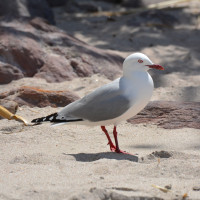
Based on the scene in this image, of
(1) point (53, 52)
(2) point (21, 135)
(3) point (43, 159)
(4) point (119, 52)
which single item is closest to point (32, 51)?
(1) point (53, 52)

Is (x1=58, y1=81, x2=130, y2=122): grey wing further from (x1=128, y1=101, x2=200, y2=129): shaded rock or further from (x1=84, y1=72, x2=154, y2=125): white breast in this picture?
(x1=128, y1=101, x2=200, y2=129): shaded rock

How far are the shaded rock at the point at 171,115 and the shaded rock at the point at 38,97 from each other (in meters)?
0.91

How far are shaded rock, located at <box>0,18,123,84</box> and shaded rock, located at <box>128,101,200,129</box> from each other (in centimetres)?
164

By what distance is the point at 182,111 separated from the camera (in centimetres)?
523

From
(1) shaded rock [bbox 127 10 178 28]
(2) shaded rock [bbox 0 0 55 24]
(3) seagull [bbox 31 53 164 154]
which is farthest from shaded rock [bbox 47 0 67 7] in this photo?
(3) seagull [bbox 31 53 164 154]

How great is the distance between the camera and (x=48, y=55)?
6.92 metres

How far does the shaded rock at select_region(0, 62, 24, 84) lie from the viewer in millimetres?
6460

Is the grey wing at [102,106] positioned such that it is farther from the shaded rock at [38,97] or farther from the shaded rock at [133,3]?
the shaded rock at [133,3]

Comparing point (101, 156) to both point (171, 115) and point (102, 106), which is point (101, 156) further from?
point (171, 115)

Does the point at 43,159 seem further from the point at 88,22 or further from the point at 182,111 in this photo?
the point at 88,22

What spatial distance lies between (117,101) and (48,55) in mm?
2949

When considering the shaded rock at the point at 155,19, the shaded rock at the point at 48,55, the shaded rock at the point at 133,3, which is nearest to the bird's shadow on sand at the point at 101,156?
the shaded rock at the point at 48,55

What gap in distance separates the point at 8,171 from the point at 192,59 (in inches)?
194

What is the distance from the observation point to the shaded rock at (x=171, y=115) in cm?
511
